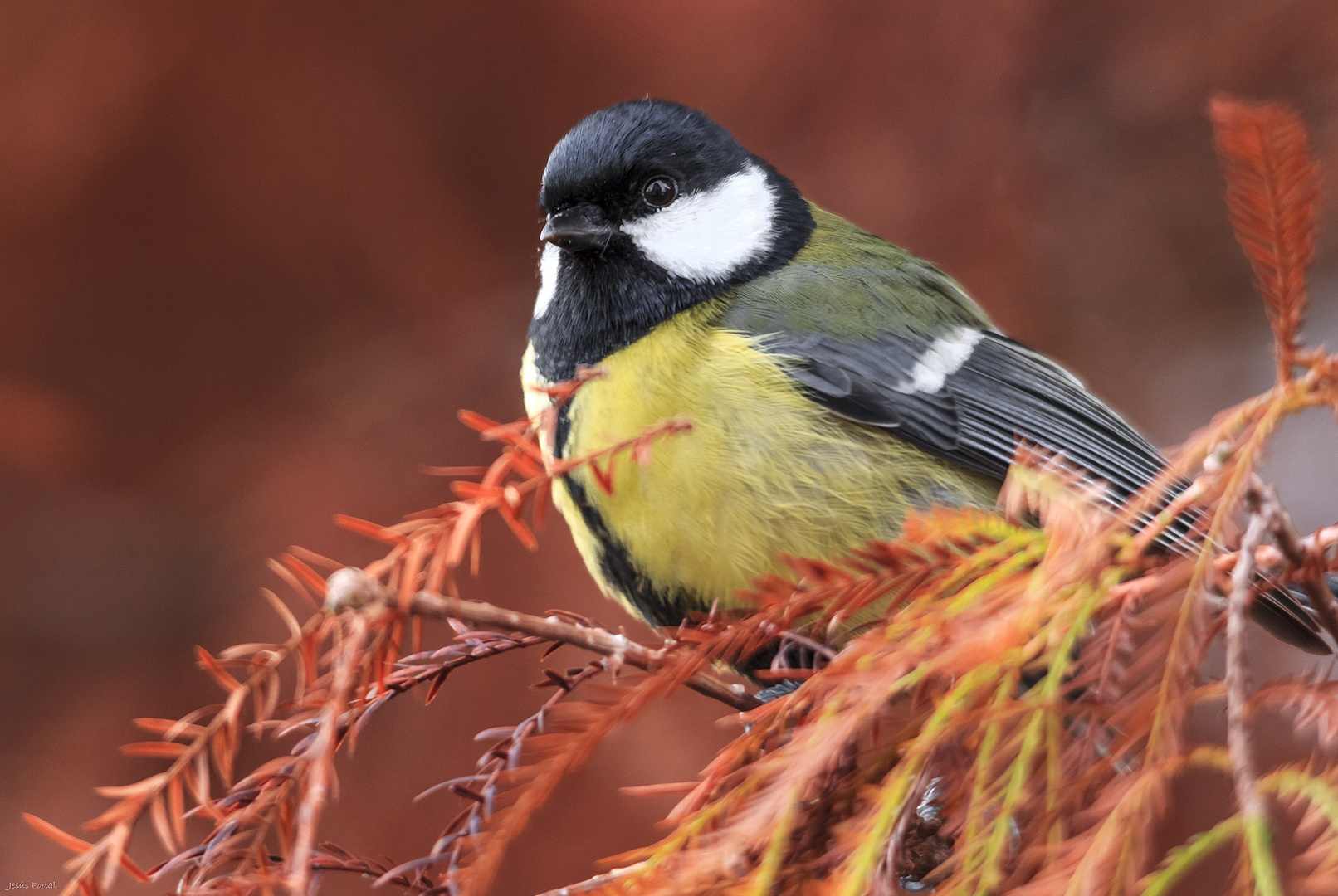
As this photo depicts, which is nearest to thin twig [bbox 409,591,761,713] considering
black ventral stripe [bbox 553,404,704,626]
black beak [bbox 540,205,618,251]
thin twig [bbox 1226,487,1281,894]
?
thin twig [bbox 1226,487,1281,894]

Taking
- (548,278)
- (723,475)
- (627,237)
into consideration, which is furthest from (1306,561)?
(548,278)

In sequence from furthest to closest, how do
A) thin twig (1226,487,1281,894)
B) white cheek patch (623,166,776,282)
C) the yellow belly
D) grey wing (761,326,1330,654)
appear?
1. white cheek patch (623,166,776,282)
2. grey wing (761,326,1330,654)
3. the yellow belly
4. thin twig (1226,487,1281,894)

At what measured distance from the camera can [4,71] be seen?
1.40 m

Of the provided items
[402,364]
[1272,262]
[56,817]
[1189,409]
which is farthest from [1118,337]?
[56,817]

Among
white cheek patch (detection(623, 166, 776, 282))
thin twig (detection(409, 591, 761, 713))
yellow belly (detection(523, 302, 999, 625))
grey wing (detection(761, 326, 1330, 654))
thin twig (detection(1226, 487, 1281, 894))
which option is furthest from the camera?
white cheek patch (detection(623, 166, 776, 282))

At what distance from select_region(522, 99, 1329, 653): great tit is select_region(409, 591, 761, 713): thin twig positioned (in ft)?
1.20

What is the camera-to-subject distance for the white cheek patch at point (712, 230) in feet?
4.44

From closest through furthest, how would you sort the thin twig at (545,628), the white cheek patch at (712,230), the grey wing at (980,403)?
the thin twig at (545,628) < the grey wing at (980,403) < the white cheek patch at (712,230)

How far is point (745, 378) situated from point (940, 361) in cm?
33

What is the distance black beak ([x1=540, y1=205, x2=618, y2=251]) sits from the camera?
1.32m

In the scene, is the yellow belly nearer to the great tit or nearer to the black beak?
the great tit

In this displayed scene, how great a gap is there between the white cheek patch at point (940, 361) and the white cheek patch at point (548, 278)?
0.46m

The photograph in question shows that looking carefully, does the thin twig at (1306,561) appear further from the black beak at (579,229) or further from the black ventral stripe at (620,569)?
the black beak at (579,229)

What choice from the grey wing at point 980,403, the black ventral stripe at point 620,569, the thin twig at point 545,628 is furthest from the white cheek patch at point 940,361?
the thin twig at point 545,628
